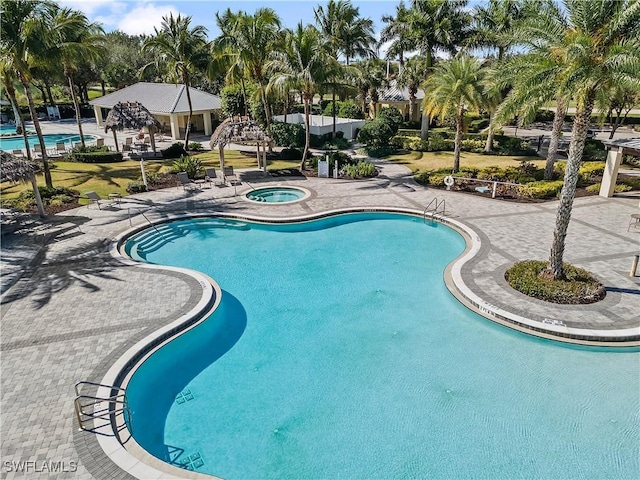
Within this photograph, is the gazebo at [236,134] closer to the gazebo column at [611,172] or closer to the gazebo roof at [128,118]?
the gazebo roof at [128,118]

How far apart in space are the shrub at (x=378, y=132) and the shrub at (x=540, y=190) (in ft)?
47.0

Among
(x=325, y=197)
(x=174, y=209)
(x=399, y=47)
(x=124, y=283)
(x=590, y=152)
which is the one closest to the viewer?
(x=124, y=283)

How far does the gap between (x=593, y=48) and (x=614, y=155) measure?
14.1 metres

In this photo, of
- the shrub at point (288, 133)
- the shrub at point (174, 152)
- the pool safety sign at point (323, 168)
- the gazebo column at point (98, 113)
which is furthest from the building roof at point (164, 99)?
the pool safety sign at point (323, 168)

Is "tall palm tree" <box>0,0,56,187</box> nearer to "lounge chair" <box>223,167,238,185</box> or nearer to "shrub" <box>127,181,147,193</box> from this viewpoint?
"shrub" <box>127,181,147,193</box>

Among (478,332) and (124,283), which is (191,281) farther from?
(478,332)

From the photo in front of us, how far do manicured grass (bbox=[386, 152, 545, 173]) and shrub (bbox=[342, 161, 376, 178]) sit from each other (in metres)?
3.68

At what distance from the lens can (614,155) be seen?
73.0ft

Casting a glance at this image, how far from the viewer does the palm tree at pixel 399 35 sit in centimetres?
3941

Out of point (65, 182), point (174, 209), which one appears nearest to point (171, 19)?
point (65, 182)

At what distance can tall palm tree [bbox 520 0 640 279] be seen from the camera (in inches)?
412

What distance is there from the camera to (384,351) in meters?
11.7

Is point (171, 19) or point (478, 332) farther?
point (171, 19)

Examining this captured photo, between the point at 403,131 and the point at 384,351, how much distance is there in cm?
3731
